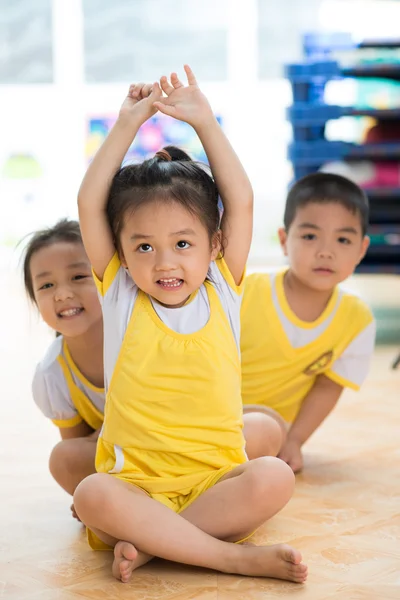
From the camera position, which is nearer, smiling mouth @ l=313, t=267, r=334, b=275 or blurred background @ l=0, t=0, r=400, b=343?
smiling mouth @ l=313, t=267, r=334, b=275

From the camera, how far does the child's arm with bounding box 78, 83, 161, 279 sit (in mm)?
1282

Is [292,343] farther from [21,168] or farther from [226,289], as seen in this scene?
[21,168]

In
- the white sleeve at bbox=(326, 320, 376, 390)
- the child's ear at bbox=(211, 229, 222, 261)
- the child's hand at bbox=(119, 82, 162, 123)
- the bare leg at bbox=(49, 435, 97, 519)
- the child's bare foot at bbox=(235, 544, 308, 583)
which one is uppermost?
the child's hand at bbox=(119, 82, 162, 123)

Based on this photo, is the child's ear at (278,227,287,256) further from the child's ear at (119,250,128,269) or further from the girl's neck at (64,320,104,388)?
the child's ear at (119,250,128,269)

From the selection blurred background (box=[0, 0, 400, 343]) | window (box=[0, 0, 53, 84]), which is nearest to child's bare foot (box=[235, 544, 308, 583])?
blurred background (box=[0, 0, 400, 343])

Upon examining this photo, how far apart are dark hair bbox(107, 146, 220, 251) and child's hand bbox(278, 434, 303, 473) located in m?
0.58

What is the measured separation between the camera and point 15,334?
3.44 meters

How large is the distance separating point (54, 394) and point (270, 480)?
48 cm

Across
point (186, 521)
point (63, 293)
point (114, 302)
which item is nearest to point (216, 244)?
point (114, 302)

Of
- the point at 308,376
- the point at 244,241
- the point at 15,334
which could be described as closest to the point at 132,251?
the point at 244,241

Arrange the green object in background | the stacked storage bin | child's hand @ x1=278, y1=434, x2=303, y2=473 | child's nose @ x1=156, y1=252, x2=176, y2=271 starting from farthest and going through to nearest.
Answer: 1. the green object in background
2. the stacked storage bin
3. child's hand @ x1=278, y1=434, x2=303, y2=473
4. child's nose @ x1=156, y1=252, x2=176, y2=271

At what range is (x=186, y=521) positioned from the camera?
3.96 ft

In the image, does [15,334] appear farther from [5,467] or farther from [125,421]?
[125,421]

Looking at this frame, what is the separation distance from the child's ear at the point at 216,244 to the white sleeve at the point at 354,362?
528 millimetres
